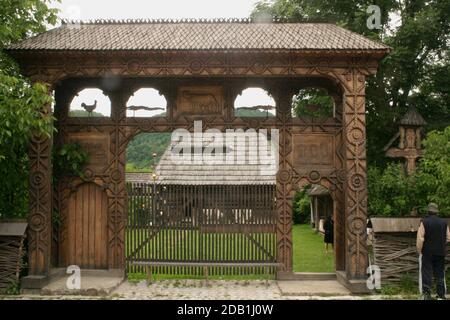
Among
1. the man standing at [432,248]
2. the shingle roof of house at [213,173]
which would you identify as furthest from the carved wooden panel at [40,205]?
the shingle roof of house at [213,173]

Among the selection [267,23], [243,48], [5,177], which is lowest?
[5,177]

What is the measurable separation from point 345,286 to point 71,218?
7.06 m

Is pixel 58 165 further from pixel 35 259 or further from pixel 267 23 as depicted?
pixel 267 23

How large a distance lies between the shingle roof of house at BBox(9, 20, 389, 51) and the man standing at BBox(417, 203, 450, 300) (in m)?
4.12

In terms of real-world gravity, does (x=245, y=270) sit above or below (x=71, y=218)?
below

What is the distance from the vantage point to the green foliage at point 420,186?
11.9m

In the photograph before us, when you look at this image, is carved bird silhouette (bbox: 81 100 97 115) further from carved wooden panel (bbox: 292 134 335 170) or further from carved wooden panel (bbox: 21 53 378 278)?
carved wooden panel (bbox: 292 134 335 170)

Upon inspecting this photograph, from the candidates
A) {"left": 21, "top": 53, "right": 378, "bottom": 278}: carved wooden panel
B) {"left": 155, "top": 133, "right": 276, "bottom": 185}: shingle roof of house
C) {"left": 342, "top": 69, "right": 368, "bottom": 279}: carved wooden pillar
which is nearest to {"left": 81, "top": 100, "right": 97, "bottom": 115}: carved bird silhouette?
{"left": 21, "top": 53, "right": 378, "bottom": 278}: carved wooden panel

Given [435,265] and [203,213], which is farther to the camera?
[203,213]

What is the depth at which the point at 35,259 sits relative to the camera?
11.7 metres

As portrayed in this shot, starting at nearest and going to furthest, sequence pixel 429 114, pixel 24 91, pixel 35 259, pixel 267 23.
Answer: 1. pixel 24 91
2. pixel 35 259
3. pixel 267 23
4. pixel 429 114

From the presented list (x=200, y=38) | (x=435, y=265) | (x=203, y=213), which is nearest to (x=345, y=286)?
(x=435, y=265)

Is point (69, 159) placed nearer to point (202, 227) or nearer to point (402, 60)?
point (202, 227)

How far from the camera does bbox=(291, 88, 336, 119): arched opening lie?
18.5 metres
